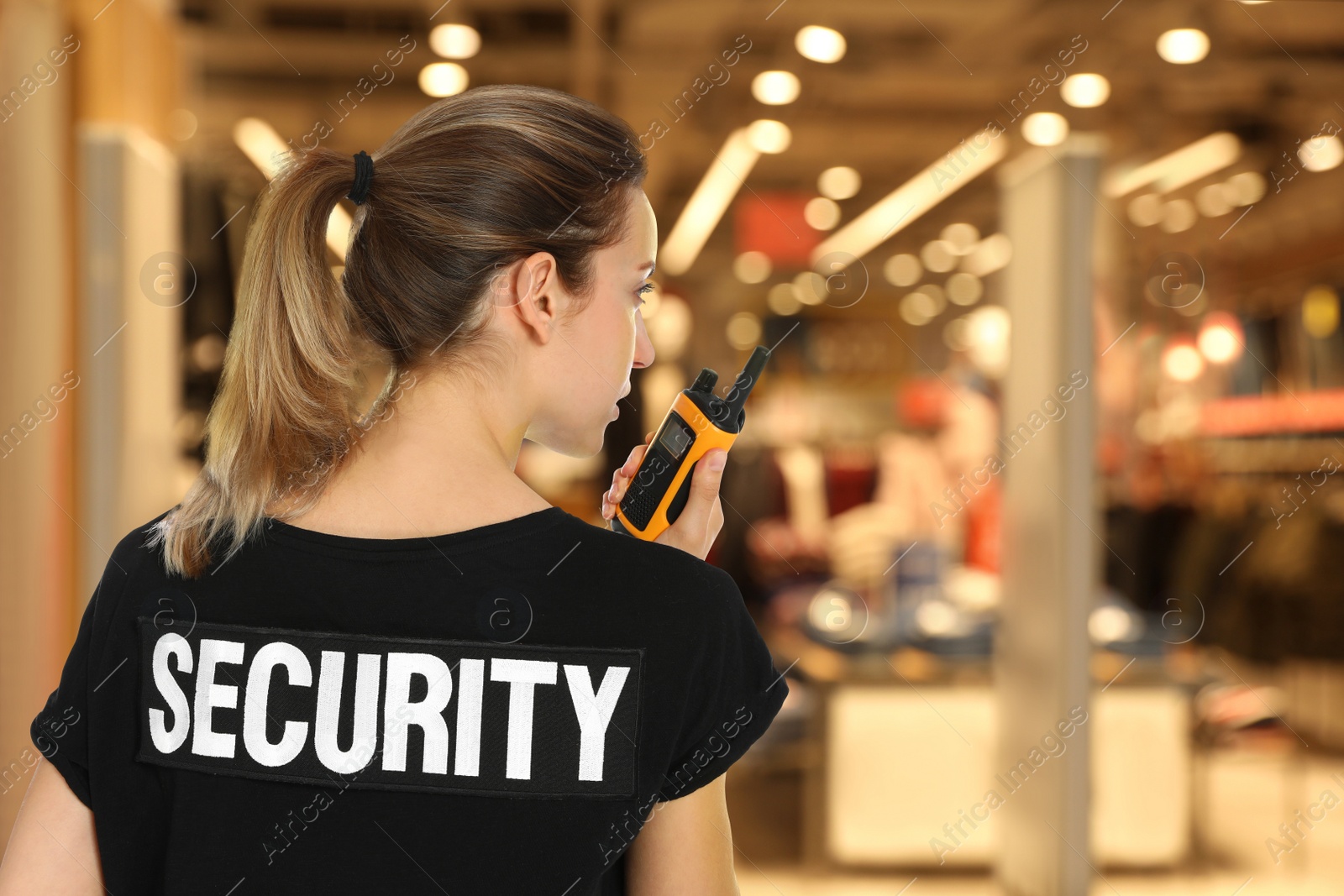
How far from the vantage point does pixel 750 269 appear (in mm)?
6938

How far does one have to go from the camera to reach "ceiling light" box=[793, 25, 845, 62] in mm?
3502

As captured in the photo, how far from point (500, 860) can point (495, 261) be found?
378 mm

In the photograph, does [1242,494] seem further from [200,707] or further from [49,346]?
[200,707]

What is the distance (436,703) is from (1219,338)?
5.43 metres

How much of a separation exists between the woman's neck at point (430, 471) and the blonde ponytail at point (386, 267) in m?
0.02

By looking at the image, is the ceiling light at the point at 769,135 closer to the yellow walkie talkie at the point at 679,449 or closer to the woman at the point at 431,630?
the yellow walkie talkie at the point at 679,449

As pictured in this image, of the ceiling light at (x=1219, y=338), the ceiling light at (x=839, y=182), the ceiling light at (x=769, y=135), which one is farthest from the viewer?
the ceiling light at (x=1219, y=338)

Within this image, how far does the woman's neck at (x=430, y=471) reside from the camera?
72 cm

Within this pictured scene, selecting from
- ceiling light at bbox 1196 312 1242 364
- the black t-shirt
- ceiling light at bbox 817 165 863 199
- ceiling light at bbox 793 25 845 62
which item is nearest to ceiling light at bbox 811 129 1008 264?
ceiling light at bbox 817 165 863 199

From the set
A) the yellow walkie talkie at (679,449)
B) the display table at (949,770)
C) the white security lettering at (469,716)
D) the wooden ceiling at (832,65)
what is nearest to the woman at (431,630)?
the white security lettering at (469,716)

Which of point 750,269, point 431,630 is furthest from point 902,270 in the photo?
point 431,630

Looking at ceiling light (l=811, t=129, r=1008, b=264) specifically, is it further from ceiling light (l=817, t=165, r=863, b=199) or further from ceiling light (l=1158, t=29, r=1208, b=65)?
ceiling light (l=1158, t=29, r=1208, b=65)

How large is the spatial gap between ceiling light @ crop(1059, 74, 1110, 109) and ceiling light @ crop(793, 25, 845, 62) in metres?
0.73

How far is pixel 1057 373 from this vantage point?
3180mm
